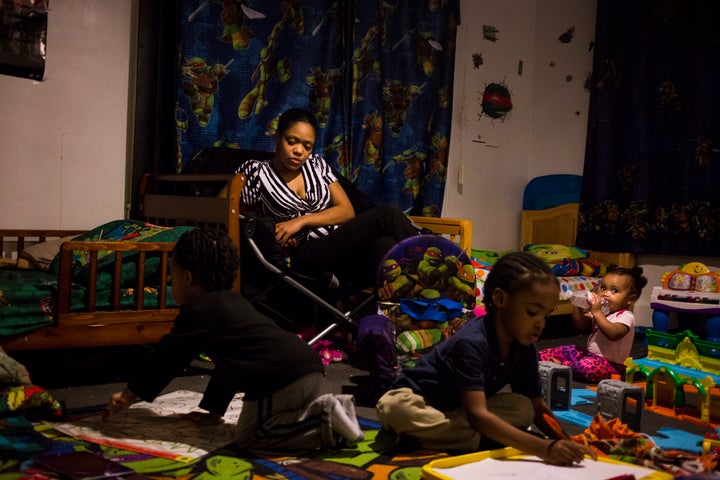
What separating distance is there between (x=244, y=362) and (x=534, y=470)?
2.69ft

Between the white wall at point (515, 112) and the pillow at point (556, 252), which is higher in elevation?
the white wall at point (515, 112)

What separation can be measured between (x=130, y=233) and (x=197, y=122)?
874 mm

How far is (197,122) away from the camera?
3.62 metres

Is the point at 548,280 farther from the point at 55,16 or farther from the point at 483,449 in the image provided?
the point at 55,16

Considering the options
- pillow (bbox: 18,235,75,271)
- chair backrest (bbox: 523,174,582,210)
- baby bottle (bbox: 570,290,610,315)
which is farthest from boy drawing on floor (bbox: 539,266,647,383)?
pillow (bbox: 18,235,75,271)

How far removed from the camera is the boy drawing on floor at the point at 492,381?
1856 mm

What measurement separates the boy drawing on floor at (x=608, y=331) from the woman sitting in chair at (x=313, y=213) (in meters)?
0.89

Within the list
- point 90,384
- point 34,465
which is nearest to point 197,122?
point 90,384

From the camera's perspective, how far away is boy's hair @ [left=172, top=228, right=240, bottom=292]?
2.04 metres

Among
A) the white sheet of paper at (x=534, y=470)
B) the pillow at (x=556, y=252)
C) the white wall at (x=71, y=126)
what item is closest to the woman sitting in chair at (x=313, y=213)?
the white wall at (x=71, y=126)

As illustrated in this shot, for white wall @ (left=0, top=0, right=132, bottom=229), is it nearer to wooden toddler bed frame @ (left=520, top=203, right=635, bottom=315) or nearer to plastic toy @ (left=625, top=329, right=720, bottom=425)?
plastic toy @ (left=625, top=329, right=720, bottom=425)

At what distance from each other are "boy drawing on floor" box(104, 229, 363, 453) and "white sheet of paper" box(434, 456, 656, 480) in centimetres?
37

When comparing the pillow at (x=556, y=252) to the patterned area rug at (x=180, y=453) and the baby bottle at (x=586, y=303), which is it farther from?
the patterned area rug at (x=180, y=453)

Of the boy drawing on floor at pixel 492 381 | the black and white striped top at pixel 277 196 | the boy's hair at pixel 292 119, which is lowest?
the boy drawing on floor at pixel 492 381
